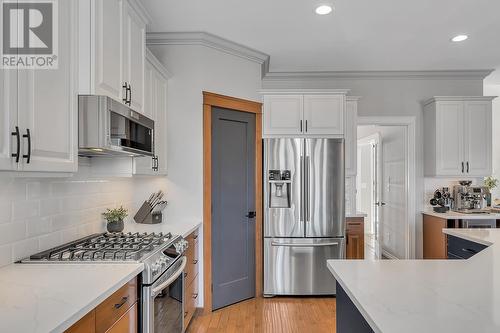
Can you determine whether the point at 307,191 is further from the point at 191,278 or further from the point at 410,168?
the point at 410,168

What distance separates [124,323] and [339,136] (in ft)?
9.43

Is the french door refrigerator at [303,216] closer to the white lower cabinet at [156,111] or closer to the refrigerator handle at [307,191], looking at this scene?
the refrigerator handle at [307,191]

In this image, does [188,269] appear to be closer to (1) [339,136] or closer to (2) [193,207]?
(2) [193,207]

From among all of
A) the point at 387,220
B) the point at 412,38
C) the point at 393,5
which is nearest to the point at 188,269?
the point at 393,5

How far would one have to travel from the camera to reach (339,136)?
3.69 metres

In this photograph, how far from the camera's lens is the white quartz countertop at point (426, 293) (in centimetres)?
99

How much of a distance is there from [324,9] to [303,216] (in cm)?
207

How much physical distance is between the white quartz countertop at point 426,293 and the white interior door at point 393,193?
2.83 metres

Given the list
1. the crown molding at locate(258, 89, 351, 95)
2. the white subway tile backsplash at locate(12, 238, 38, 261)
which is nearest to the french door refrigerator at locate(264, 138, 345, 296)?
the crown molding at locate(258, 89, 351, 95)

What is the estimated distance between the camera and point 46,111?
1454 mm

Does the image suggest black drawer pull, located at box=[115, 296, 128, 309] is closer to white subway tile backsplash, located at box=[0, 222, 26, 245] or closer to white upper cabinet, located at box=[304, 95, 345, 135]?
white subway tile backsplash, located at box=[0, 222, 26, 245]

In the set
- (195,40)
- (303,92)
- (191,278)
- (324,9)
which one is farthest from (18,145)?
(303,92)

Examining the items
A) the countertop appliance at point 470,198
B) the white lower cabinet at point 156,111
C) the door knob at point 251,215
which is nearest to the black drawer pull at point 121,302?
the white lower cabinet at point 156,111

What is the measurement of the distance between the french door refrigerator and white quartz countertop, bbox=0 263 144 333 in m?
2.15
